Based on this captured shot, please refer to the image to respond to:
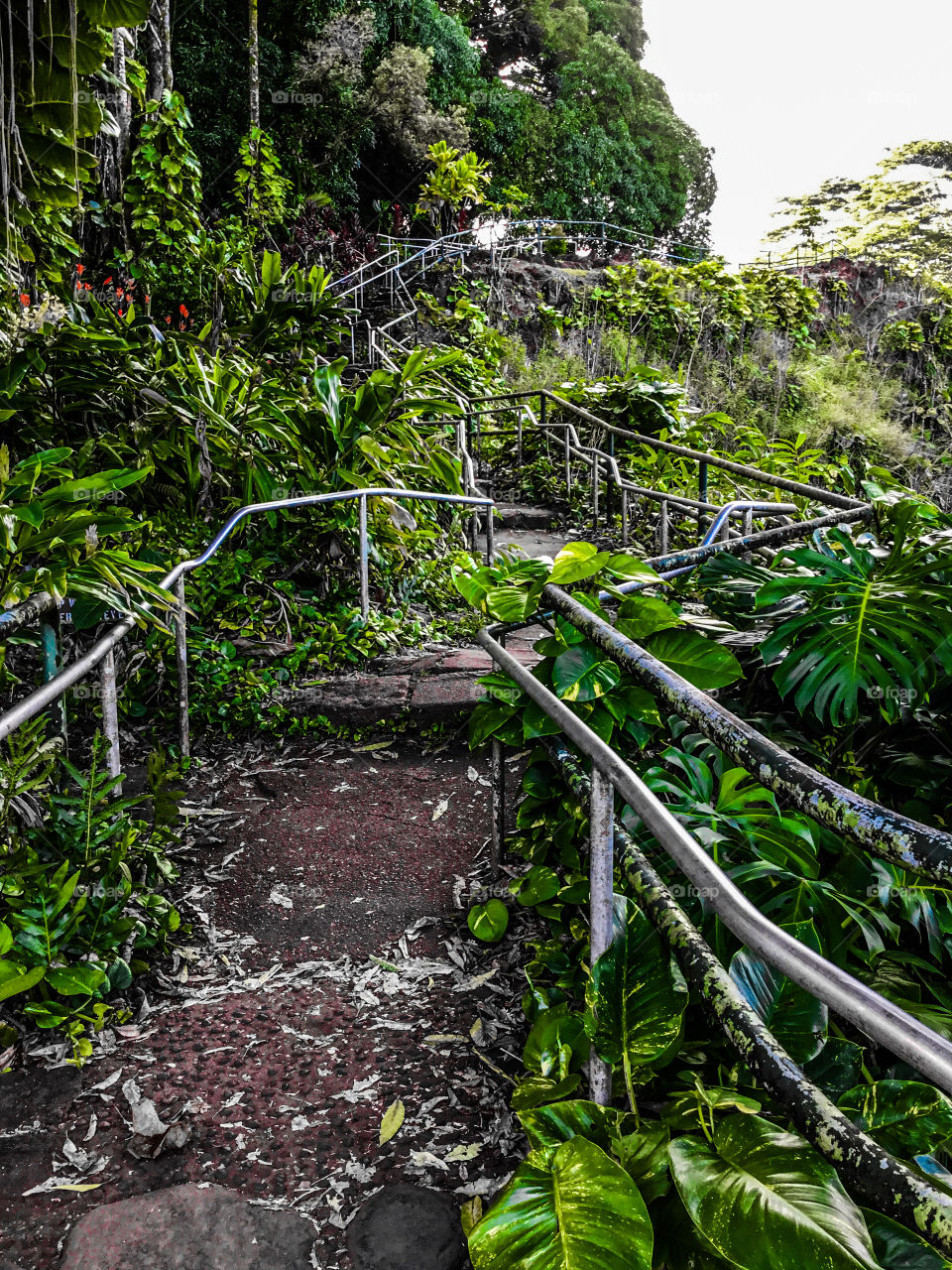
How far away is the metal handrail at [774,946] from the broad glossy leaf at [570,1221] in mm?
336

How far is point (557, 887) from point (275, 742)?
6.58ft

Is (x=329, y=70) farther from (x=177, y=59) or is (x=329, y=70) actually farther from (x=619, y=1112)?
(x=619, y=1112)

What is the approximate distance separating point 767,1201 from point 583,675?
1.06 m

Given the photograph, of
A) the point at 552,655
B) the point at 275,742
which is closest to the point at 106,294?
the point at 275,742

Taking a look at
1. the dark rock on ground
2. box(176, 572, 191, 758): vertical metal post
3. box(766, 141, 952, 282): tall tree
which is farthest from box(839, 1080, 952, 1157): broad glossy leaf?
box(766, 141, 952, 282): tall tree

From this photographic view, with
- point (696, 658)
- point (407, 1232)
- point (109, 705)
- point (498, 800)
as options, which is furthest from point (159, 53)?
point (407, 1232)

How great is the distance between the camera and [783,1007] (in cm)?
120

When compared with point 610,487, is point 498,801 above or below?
below

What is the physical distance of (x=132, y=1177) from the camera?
5.02 feet

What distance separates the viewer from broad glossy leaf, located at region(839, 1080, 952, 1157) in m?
1.04

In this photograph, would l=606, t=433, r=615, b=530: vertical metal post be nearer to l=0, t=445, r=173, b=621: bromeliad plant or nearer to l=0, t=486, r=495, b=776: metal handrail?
l=0, t=486, r=495, b=776: metal handrail

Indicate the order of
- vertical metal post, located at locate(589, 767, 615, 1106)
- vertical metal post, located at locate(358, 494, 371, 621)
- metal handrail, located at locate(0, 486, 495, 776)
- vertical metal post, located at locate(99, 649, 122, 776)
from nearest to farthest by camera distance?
vertical metal post, located at locate(589, 767, 615, 1106)
metal handrail, located at locate(0, 486, 495, 776)
vertical metal post, located at locate(99, 649, 122, 776)
vertical metal post, located at locate(358, 494, 371, 621)

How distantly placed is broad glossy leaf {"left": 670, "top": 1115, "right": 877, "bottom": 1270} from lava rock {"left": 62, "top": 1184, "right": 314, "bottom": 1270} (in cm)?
77

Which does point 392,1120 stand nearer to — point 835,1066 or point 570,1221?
point 570,1221
